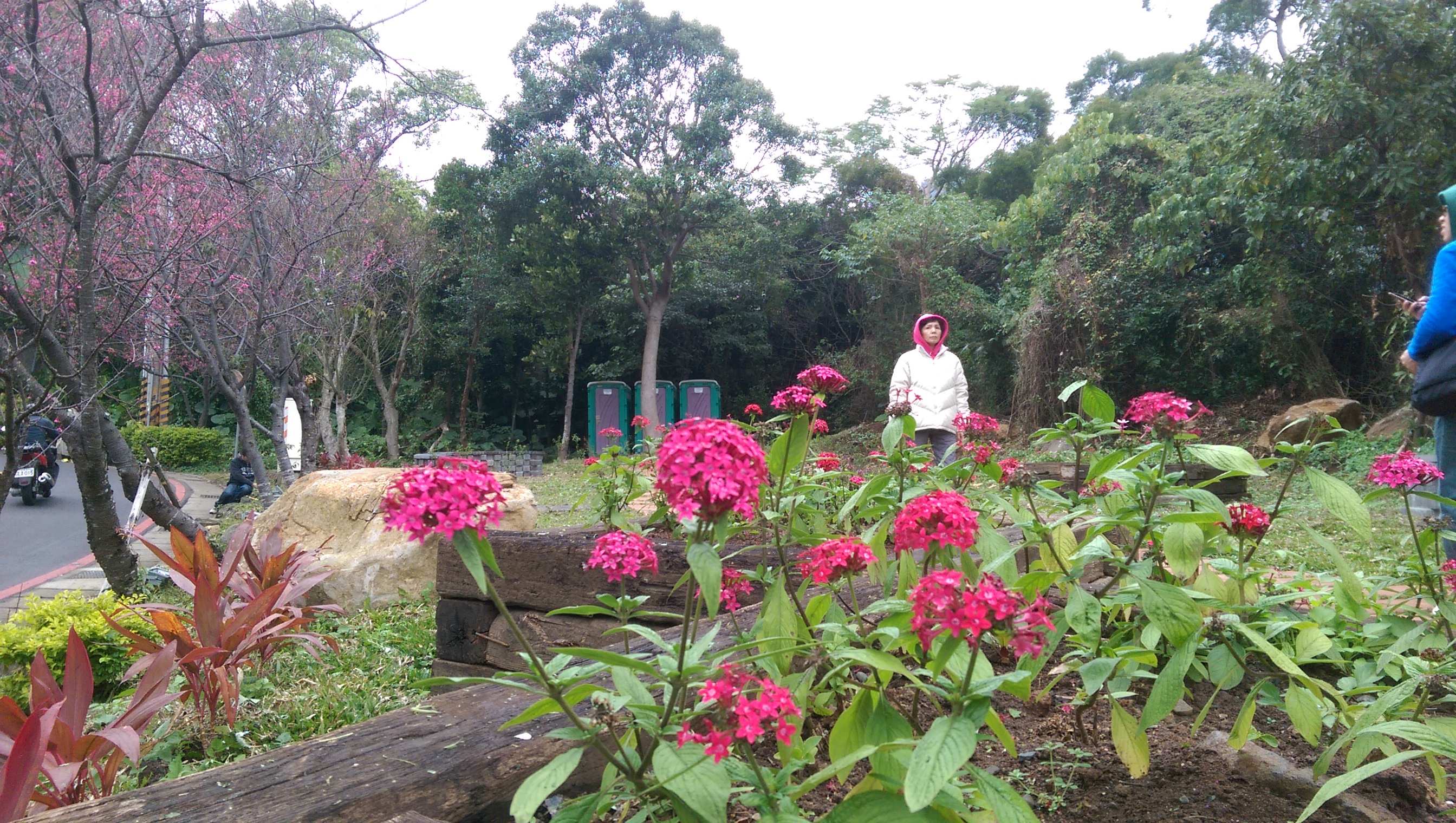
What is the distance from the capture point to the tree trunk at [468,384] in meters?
16.5

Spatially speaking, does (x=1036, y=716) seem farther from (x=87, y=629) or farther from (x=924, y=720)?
(x=87, y=629)

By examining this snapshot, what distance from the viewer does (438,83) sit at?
16.9 feet

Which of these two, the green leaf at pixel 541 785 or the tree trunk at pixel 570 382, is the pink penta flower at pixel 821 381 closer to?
the green leaf at pixel 541 785

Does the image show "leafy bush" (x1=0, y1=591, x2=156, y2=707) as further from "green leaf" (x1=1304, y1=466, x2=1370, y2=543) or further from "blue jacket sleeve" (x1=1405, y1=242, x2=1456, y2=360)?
"blue jacket sleeve" (x1=1405, y1=242, x2=1456, y2=360)

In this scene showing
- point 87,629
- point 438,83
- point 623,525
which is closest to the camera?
point 623,525

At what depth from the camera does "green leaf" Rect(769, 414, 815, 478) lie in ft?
4.61

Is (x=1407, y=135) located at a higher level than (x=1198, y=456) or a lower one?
higher

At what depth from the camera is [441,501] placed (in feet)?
2.92

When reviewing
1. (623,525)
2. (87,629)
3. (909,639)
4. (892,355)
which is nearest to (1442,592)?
(909,639)

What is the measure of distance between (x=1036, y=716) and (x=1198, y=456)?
817 mm

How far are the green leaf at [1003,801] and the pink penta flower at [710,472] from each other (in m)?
0.38

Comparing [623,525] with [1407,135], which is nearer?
[623,525]

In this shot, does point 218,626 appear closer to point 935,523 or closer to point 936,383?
point 935,523

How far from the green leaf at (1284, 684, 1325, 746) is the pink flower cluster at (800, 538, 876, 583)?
2.51 feet
